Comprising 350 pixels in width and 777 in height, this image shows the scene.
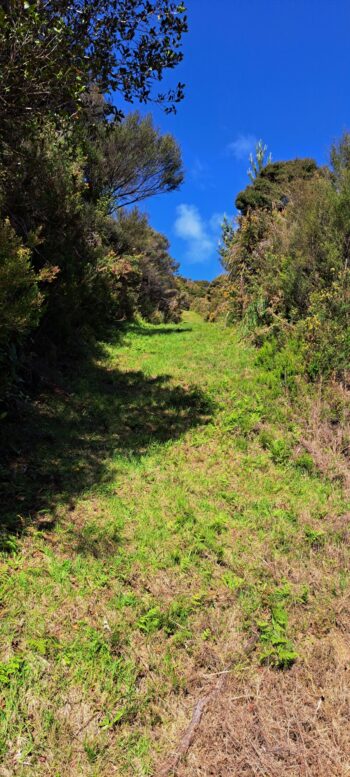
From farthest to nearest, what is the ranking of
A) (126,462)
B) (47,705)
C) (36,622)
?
(126,462) → (36,622) → (47,705)

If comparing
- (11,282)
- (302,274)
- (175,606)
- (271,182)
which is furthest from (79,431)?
(271,182)

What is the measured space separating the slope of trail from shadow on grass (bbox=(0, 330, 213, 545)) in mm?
42

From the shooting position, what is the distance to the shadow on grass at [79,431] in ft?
16.3

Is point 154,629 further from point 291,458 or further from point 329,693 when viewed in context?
point 291,458

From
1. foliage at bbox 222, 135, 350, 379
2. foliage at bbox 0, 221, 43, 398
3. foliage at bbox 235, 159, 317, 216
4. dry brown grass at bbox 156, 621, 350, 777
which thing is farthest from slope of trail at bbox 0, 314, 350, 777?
foliage at bbox 235, 159, 317, 216

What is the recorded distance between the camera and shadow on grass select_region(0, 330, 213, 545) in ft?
16.3

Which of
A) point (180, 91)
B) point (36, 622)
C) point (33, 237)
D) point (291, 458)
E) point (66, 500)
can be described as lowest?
point (36, 622)

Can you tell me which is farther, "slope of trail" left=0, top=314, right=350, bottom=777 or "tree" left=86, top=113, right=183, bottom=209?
"tree" left=86, top=113, right=183, bottom=209

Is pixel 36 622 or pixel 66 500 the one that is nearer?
pixel 36 622

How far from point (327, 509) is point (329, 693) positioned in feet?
7.70

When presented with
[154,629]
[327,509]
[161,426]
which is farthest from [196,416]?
[154,629]

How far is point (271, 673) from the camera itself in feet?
9.55

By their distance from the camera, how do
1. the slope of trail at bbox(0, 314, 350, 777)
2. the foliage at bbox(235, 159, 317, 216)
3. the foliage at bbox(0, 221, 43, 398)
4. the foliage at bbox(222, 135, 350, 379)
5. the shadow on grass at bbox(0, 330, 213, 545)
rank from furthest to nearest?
the foliage at bbox(235, 159, 317, 216) → the foliage at bbox(222, 135, 350, 379) → the shadow on grass at bbox(0, 330, 213, 545) → the foliage at bbox(0, 221, 43, 398) → the slope of trail at bbox(0, 314, 350, 777)

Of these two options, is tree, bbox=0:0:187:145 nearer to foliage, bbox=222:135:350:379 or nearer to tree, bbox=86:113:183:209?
foliage, bbox=222:135:350:379
